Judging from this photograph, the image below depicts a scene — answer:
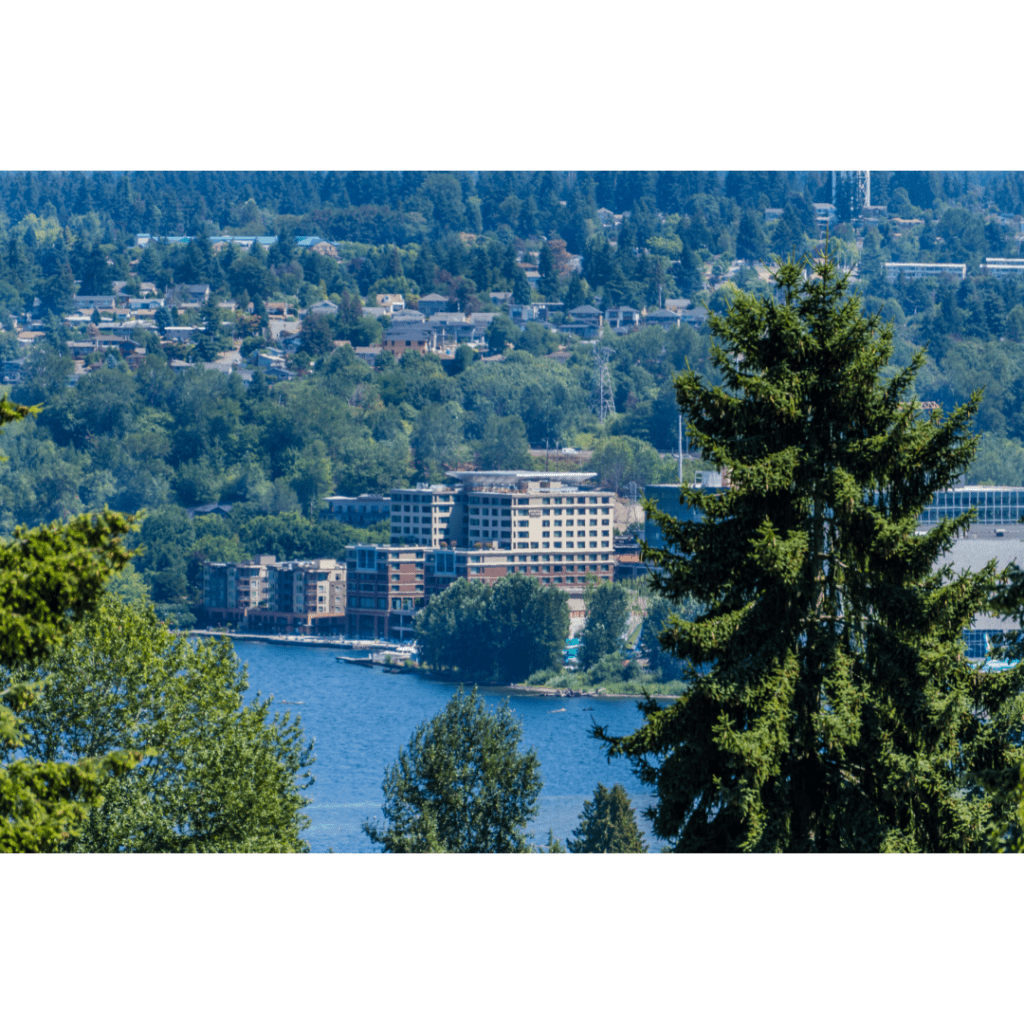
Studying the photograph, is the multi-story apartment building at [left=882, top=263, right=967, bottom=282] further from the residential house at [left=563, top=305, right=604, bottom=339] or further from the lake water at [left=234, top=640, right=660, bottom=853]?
the lake water at [left=234, top=640, right=660, bottom=853]

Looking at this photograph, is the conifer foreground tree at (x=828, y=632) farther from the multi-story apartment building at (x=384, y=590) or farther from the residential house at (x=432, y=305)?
the residential house at (x=432, y=305)

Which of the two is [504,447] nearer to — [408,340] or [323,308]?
[408,340]

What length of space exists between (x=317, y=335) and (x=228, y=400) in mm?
8935

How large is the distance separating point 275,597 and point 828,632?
3681cm

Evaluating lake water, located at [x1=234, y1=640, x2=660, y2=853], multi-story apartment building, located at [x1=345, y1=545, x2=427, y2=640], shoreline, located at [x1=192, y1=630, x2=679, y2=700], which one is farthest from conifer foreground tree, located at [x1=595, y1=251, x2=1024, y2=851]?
multi-story apartment building, located at [x1=345, y1=545, x2=427, y2=640]

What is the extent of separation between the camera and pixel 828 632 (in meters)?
3.19

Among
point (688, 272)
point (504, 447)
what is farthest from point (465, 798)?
point (688, 272)

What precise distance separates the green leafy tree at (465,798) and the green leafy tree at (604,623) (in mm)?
24946

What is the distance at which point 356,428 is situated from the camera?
52.0 m

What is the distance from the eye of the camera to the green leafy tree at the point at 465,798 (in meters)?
6.75

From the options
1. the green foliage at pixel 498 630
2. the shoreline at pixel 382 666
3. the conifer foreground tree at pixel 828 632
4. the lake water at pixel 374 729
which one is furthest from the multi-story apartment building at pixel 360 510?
the conifer foreground tree at pixel 828 632

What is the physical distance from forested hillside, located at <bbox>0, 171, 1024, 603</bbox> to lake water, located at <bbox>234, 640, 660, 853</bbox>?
6272mm

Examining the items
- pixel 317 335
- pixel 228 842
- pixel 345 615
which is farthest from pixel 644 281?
pixel 228 842

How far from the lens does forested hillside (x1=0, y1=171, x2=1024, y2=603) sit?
4775 centimetres
